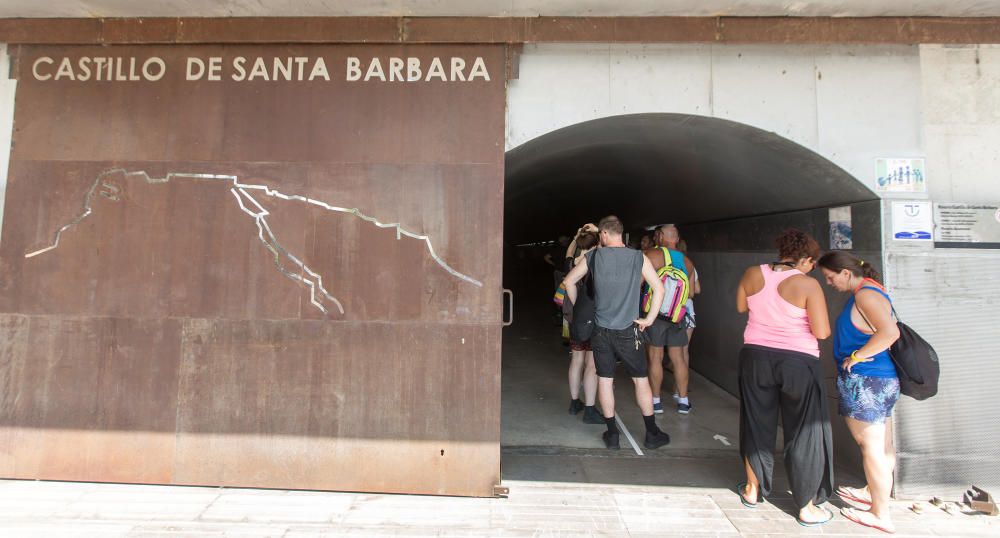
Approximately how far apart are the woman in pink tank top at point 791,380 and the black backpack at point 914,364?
37cm

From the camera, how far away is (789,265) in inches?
127

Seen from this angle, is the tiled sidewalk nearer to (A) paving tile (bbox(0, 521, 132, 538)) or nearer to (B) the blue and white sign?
(A) paving tile (bbox(0, 521, 132, 538))

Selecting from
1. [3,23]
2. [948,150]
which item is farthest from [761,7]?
[3,23]

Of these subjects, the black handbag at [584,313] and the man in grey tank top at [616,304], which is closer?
the man in grey tank top at [616,304]

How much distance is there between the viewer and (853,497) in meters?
3.40

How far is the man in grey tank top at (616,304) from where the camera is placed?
12.8 feet

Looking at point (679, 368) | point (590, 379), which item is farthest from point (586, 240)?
point (679, 368)

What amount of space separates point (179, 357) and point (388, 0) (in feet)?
10.2

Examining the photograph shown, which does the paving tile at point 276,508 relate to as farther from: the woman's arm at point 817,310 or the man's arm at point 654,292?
the woman's arm at point 817,310

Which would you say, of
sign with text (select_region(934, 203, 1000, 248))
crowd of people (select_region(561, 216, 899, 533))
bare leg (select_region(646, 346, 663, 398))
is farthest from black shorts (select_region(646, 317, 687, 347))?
sign with text (select_region(934, 203, 1000, 248))

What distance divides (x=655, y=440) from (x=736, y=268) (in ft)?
8.41

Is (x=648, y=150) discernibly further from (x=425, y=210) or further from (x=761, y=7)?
(x=425, y=210)

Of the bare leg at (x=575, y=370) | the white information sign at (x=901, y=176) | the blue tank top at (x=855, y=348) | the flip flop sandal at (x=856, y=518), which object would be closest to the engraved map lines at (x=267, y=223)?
the bare leg at (x=575, y=370)

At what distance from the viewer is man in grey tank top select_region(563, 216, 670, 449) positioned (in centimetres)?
391
